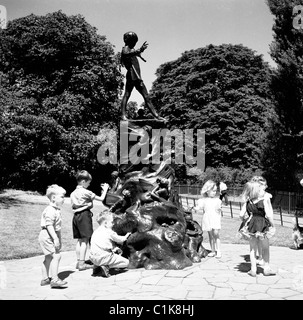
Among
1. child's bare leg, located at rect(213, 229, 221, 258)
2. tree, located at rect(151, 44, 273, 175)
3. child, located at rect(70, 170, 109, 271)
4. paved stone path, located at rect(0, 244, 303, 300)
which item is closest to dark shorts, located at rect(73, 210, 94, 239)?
child, located at rect(70, 170, 109, 271)

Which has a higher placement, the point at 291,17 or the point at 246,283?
the point at 291,17

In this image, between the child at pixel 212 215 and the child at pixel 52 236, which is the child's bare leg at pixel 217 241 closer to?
the child at pixel 212 215

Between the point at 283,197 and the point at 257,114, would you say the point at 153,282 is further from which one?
the point at 257,114

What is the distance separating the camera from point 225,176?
1280 inches

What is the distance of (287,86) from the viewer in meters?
21.9

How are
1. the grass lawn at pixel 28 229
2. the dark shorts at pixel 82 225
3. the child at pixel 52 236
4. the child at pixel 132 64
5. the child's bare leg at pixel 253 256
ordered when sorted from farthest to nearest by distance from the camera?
the grass lawn at pixel 28 229, the child at pixel 132 64, the dark shorts at pixel 82 225, the child's bare leg at pixel 253 256, the child at pixel 52 236

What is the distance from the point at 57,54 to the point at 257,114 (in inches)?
746

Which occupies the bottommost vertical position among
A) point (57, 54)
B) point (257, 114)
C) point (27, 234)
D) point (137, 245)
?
point (27, 234)

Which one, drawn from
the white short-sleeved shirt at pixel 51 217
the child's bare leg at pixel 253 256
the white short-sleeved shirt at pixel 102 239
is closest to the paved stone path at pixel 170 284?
the child's bare leg at pixel 253 256

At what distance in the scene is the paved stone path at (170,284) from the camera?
228 inches

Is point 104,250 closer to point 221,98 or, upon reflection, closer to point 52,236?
point 52,236

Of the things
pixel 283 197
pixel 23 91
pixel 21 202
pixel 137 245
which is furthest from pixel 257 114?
pixel 137 245

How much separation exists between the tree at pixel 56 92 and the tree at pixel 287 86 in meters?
12.5

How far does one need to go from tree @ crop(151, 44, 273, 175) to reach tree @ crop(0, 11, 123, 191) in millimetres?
10902
